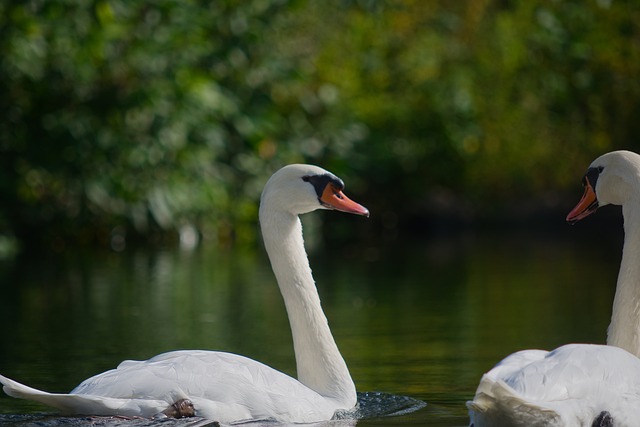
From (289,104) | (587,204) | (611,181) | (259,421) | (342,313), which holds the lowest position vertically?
(259,421)

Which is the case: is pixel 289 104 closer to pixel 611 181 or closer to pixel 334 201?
pixel 334 201

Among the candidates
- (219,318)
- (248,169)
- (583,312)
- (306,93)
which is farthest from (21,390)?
(306,93)

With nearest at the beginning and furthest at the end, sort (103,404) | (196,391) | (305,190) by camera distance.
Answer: (103,404)
(196,391)
(305,190)

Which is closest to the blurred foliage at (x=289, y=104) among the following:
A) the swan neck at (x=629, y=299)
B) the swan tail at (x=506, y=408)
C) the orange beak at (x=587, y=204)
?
the orange beak at (x=587, y=204)

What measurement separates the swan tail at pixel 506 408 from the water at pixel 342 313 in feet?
3.93

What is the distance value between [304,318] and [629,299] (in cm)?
170

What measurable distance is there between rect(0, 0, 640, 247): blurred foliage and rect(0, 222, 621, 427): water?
8.76 feet

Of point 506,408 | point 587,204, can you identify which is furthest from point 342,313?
point 506,408

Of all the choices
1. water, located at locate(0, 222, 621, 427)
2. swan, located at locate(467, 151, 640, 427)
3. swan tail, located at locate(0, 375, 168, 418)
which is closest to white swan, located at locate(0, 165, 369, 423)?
swan tail, located at locate(0, 375, 168, 418)

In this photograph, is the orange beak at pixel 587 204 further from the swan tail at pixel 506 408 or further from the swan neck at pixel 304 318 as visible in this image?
the swan tail at pixel 506 408

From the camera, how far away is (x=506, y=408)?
5.41 meters

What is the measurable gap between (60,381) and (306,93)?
783 inches

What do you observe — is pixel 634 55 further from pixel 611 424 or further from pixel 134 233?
pixel 611 424

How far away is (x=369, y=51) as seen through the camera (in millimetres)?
29844
